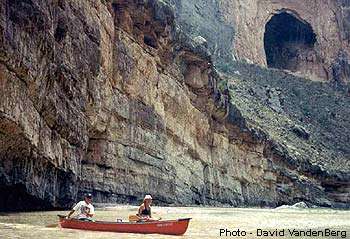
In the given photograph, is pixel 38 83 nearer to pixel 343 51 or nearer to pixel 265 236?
pixel 265 236

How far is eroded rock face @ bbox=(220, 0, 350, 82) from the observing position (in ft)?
271

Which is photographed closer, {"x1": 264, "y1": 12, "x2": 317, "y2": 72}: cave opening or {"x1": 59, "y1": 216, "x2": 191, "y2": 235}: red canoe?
{"x1": 59, "y1": 216, "x2": 191, "y2": 235}: red canoe

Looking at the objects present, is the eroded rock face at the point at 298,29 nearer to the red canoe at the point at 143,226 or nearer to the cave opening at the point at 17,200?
the cave opening at the point at 17,200

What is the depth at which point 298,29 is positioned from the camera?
95.2m

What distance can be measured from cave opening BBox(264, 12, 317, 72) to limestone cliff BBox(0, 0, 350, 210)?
1997 centimetres

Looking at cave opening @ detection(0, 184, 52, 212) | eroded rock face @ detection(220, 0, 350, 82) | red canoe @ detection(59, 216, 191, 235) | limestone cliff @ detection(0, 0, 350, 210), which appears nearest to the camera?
red canoe @ detection(59, 216, 191, 235)

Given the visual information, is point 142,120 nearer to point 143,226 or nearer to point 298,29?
point 143,226

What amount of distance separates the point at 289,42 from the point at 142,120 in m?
65.5

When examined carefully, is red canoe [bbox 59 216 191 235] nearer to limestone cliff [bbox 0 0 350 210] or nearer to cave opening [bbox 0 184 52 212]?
limestone cliff [bbox 0 0 350 210]

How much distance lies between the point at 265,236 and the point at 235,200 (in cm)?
3350

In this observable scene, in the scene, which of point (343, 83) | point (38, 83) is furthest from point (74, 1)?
point (343, 83)

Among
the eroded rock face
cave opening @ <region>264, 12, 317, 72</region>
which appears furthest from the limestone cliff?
cave opening @ <region>264, 12, 317, 72</region>

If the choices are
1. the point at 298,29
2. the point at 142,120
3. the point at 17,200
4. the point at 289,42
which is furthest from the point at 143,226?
the point at 298,29

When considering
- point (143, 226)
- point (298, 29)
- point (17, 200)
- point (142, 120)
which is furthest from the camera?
point (298, 29)
